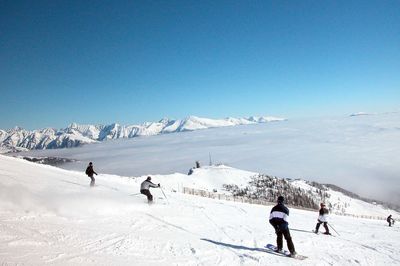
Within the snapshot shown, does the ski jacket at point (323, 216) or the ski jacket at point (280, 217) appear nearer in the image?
the ski jacket at point (280, 217)

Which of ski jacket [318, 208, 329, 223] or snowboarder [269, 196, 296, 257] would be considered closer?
snowboarder [269, 196, 296, 257]

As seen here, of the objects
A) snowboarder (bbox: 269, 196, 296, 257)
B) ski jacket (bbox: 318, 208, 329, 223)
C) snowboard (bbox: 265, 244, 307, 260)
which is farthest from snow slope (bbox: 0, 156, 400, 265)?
ski jacket (bbox: 318, 208, 329, 223)

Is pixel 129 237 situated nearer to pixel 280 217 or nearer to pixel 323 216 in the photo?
pixel 280 217

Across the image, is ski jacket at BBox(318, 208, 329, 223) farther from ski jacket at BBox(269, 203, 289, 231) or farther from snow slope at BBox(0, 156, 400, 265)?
ski jacket at BBox(269, 203, 289, 231)

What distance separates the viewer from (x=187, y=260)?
31.4 ft

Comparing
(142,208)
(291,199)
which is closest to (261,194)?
(291,199)

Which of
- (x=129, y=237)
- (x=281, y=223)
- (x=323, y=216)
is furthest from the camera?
(x=323, y=216)

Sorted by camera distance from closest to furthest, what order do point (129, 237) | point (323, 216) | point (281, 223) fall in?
point (129, 237)
point (281, 223)
point (323, 216)

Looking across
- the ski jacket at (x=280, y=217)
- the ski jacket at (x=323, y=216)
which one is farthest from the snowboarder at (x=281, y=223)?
the ski jacket at (x=323, y=216)

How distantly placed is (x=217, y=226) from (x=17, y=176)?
12.3m

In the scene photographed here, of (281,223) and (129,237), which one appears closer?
(129,237)

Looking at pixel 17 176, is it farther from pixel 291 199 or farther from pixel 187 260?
pixel 291 199

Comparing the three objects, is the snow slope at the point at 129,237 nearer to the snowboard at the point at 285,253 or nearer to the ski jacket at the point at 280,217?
the snowboard at the point at 285,253

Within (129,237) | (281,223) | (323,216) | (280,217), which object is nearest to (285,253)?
(281,223)
